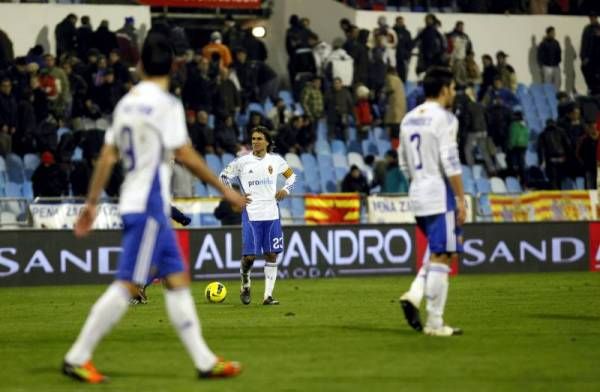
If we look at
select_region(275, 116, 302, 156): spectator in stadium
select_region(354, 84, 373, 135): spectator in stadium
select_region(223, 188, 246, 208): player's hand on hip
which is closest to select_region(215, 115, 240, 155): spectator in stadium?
select_region(275, 116, 302, 156): spectator in stadium

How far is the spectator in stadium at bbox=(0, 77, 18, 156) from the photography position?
93.4 ft

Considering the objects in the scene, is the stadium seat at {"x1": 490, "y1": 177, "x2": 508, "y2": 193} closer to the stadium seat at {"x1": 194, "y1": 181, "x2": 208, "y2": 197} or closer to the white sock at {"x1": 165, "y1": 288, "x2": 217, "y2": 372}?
the stadium seat at {"x1": 194, "y1": 181, "x2": 208, "y2": 197}

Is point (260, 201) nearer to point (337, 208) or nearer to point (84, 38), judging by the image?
point (337, 208)

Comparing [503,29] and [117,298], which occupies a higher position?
[503,29]

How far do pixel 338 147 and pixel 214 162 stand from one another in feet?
14.1

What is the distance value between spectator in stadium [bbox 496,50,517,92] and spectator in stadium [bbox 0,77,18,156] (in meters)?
13.4

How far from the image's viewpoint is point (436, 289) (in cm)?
1329

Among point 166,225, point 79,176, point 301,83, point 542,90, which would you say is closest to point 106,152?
point 166,225

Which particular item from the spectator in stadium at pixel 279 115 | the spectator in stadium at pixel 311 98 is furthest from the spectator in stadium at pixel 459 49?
the spectator in stadium at pixel 279 115

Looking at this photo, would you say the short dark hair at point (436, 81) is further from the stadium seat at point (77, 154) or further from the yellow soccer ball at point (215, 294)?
the stadium seat at point (77, 154)

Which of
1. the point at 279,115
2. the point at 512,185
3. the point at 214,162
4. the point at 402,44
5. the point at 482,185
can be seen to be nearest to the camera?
the point at 214,162

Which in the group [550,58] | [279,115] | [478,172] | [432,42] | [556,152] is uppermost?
[432,42]

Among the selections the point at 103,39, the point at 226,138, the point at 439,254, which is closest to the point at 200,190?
the point at 226,138

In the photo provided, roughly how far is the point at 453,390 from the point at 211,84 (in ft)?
72.8
